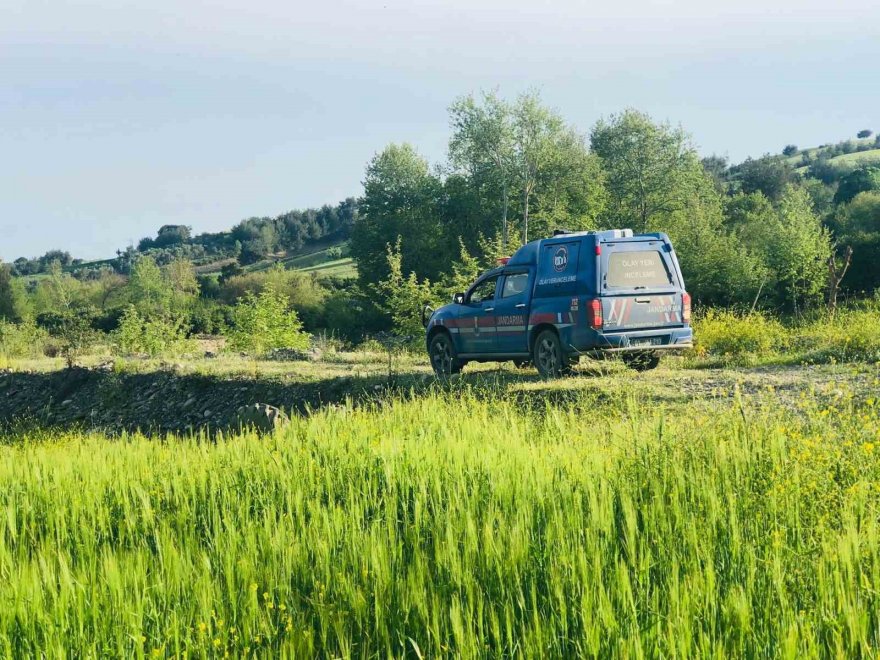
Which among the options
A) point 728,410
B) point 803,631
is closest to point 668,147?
point 728,410

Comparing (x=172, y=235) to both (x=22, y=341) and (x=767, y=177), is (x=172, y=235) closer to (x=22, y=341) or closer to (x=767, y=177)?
(x=767, y=177)

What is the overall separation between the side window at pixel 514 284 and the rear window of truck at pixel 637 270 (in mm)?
1750

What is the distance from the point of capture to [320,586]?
4.04 meters

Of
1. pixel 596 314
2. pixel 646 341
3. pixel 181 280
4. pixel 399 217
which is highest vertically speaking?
pixel 399 217

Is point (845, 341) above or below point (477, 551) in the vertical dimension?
below

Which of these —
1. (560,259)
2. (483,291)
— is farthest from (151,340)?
(560,259)

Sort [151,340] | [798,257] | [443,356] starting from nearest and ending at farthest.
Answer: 1. [443,356]
2. [151,340]
3. [798,257]

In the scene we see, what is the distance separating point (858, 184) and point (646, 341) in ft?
212

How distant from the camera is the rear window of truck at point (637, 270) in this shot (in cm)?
1273

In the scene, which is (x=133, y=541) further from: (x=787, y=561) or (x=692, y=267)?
(x=692, y=267)

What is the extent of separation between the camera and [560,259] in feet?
43.4

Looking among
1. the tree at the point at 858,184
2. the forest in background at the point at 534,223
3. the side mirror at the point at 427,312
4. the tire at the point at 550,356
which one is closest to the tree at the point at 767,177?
the forest in background at the point at 534,223

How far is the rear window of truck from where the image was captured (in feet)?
41.8

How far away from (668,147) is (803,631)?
64.4 meters
